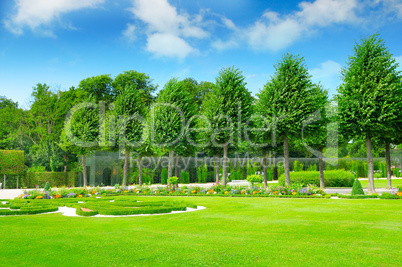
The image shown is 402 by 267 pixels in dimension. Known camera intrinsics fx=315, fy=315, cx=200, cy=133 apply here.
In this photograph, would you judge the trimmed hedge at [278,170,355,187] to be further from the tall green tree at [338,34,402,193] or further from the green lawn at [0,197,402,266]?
the green lawn at [0,197,402,266]

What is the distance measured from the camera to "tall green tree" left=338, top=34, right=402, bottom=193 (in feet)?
59.9

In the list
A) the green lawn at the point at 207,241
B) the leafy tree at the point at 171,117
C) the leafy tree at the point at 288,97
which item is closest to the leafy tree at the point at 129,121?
the leafy tree at the point at 171,117

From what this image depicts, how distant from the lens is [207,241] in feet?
21.6

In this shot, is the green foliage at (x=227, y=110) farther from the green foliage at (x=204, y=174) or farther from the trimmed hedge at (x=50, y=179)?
the trimmed hedge at (x=50, y=179)

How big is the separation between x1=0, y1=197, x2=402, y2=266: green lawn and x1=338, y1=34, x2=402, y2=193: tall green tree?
33.3 feet

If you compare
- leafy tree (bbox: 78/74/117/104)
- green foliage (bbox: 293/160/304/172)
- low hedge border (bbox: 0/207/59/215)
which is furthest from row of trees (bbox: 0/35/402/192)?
green foliage (bbox: 293/160/304/172)

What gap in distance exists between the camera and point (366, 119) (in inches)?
730

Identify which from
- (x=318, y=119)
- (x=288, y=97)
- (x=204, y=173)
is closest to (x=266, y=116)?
(x=288, y=97)

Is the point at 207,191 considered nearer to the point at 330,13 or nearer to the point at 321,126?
the point at 321,126

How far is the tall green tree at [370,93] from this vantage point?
18266 millimetres

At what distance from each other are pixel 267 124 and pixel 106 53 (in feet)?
52.0

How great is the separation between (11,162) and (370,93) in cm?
3044

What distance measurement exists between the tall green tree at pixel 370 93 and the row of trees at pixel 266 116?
53mm

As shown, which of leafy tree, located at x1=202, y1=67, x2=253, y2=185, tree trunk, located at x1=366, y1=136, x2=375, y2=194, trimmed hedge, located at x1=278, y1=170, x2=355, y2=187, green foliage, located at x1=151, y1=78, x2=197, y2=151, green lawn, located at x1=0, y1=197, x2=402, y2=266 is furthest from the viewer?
trimmed hedge, located at x1=278, y1=170, x2=355, y2=187
